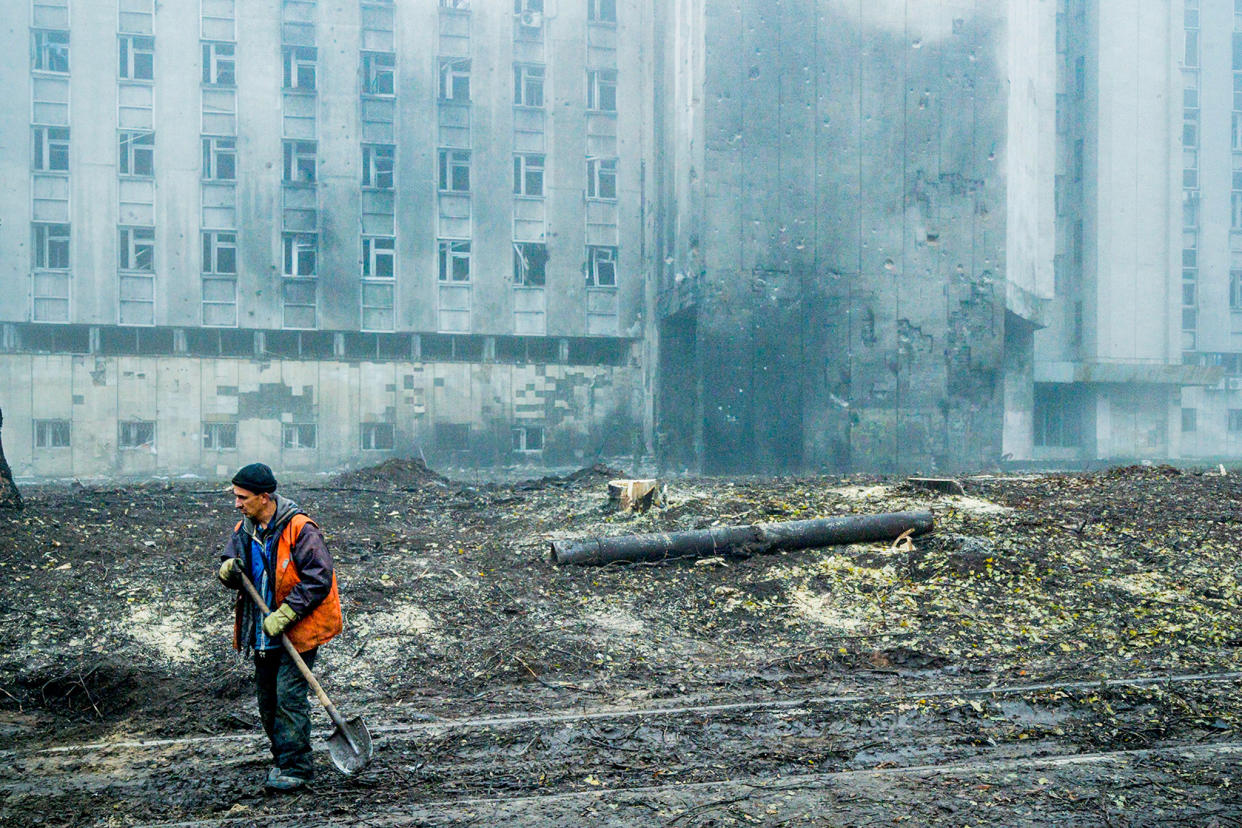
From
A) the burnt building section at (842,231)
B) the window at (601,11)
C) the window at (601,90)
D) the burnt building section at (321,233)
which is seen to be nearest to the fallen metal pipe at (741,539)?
the burnt building section at (842,231)

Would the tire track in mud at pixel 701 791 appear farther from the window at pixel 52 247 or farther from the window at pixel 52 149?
the window at pixel 52 149

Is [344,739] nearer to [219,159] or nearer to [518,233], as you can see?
[518,233]

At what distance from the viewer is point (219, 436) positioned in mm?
26078

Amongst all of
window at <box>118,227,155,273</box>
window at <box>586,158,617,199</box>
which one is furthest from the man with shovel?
window at <box>118,227,155,273</box>

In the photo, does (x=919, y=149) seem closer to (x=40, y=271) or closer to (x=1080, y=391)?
(x=1080, y=391)

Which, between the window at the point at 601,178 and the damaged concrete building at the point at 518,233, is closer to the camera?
the damaged concrete building at the point at 518,233

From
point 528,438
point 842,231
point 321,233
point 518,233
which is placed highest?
point 518,233

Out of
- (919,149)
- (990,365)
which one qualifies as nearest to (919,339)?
(990,365)

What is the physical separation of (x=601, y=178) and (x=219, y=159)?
11734 mm

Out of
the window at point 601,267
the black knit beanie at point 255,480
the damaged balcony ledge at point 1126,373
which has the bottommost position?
the black knit beanie at point 255,480

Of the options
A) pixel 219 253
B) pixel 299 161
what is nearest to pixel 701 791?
pixel 219 253

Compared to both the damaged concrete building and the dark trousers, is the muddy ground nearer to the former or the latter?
the dark trousers

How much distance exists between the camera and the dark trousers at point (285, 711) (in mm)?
4699

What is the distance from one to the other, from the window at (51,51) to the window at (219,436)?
11.4 metres
